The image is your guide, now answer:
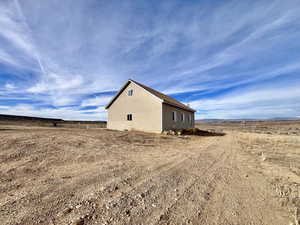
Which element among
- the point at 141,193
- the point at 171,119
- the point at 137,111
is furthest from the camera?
the point at 171,119

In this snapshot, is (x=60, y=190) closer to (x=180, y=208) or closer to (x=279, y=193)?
(x=180, y=208)

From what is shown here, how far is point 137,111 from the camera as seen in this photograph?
16.2 metres

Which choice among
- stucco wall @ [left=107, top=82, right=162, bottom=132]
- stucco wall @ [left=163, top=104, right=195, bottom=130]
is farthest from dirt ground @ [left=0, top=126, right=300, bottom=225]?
stucco wall @ [left=163, top=104, right=195, bottom=130]

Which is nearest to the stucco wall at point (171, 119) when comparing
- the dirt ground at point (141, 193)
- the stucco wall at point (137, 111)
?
the stucco wall at point (137, 111)

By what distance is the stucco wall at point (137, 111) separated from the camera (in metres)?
15.0

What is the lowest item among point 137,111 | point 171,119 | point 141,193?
point 141,193

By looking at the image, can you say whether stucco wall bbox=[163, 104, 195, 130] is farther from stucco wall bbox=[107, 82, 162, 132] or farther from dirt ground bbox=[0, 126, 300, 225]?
dirt ground bbox=[0, 126, 300, 225]

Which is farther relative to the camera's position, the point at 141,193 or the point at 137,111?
the point at 137,111

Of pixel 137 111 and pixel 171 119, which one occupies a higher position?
pixel 137 111

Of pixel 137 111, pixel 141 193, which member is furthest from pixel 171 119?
pixel 141 193

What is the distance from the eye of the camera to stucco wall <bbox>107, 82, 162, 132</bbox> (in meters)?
15.0

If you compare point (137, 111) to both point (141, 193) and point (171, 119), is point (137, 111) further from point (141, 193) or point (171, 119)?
point (141, 193)

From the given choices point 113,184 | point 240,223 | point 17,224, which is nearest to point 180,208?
point 240,223

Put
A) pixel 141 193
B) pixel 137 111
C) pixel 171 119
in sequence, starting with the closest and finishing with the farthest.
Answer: pixel 141 193, pixel 137 111, pixel 171 119
